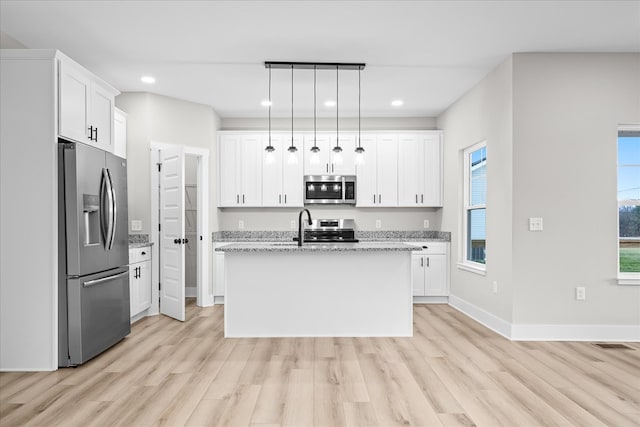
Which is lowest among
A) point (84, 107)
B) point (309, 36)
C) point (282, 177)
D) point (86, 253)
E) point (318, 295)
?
point (318, 295)

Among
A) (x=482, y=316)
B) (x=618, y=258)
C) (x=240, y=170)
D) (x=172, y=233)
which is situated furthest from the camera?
(x=240, y=170)

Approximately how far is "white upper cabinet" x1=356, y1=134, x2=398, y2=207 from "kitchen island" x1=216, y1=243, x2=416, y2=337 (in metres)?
2.30

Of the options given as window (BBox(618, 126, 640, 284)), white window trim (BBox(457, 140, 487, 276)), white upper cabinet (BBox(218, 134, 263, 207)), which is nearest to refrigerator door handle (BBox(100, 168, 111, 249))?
white upper cabinet (BBox(218, 134, 263, 207))

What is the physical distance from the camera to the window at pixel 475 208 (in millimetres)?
Answer: 5188

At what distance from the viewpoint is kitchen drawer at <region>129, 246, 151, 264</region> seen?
471 centimetres

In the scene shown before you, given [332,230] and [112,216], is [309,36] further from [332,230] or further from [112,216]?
[332,230]

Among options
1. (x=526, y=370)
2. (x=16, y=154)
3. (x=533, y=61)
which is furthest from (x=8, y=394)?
(x=533, y=61)

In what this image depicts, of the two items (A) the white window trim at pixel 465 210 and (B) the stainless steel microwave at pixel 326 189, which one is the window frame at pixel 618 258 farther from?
(B) the stainless steel microwave at pixel 326 189

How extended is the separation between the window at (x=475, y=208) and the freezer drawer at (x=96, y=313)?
13.1ft

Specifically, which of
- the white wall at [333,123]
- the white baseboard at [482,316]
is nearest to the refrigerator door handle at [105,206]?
the white wall at [333,123]

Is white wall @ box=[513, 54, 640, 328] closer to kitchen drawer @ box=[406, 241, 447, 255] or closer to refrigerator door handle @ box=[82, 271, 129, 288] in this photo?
kitchen drawer @ box=[406, 241, 447, 255]

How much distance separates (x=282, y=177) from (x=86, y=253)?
11.2 ft

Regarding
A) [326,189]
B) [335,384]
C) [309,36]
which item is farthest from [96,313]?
[326,189]

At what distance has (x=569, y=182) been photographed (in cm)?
411
